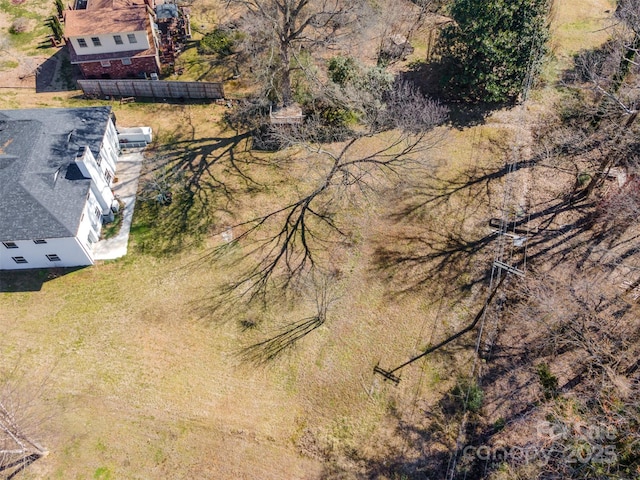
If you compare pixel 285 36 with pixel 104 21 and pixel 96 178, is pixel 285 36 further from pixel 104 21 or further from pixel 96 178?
pixel 96 178

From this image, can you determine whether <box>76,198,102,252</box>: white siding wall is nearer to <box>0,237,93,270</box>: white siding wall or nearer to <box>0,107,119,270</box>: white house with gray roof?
<box>0,107,119,270</box>: white house with gray roof

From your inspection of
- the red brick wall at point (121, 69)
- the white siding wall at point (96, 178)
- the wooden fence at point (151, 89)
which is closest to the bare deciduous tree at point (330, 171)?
the wooden fence at point (151, 89)

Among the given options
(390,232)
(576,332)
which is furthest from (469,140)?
(576,332)

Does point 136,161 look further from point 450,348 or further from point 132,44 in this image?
point 450,348

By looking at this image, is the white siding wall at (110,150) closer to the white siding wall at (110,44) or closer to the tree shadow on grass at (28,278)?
the tree shadow on grass at (28,278)

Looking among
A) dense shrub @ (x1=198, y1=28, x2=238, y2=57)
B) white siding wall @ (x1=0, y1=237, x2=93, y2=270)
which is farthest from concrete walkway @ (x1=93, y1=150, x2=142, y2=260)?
dense shrub @ (x1=198, y1=28, x2=238, y2=57)

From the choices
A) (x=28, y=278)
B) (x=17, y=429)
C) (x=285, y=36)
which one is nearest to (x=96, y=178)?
(x=28, y=278)

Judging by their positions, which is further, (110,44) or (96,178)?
(110,44)
